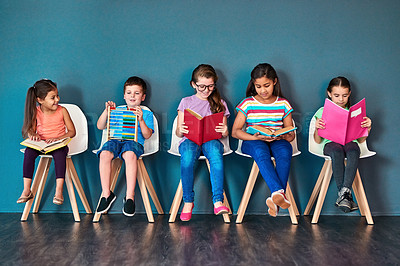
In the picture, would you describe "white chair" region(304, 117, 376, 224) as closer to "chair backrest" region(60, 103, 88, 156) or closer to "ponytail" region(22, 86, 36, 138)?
"chair backrest" region(60, 103, 88, 156)

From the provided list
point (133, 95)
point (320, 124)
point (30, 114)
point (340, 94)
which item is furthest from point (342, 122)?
point (30, 114)

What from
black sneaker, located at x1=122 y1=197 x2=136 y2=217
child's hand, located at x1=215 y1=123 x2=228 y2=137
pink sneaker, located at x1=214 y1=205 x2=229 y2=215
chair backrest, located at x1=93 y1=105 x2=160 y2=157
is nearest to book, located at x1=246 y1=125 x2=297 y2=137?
child's hand, located at x1=215 y1=123 x2=228 y2=137

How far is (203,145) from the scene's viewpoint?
258 cm

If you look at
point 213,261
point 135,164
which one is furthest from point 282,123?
point 213,261

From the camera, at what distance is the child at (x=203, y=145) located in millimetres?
2458

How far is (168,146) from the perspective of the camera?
2945 mm

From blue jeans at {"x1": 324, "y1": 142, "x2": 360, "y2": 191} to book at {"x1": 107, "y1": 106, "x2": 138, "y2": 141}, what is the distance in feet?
4.34

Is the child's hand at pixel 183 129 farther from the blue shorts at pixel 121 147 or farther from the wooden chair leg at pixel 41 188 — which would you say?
the wooden chair leg at pixel 41 188

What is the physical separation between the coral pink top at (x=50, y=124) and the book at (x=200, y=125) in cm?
93

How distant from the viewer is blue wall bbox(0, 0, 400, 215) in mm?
2918

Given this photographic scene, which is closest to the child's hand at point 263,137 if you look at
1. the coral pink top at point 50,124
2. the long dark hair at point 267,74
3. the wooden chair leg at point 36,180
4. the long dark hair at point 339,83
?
the long dark hair at point 267,74

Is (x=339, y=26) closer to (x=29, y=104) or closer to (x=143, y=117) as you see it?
(x=143, y=117)

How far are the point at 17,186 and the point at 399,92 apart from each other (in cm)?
293

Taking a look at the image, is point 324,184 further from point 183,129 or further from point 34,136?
point 34,136
